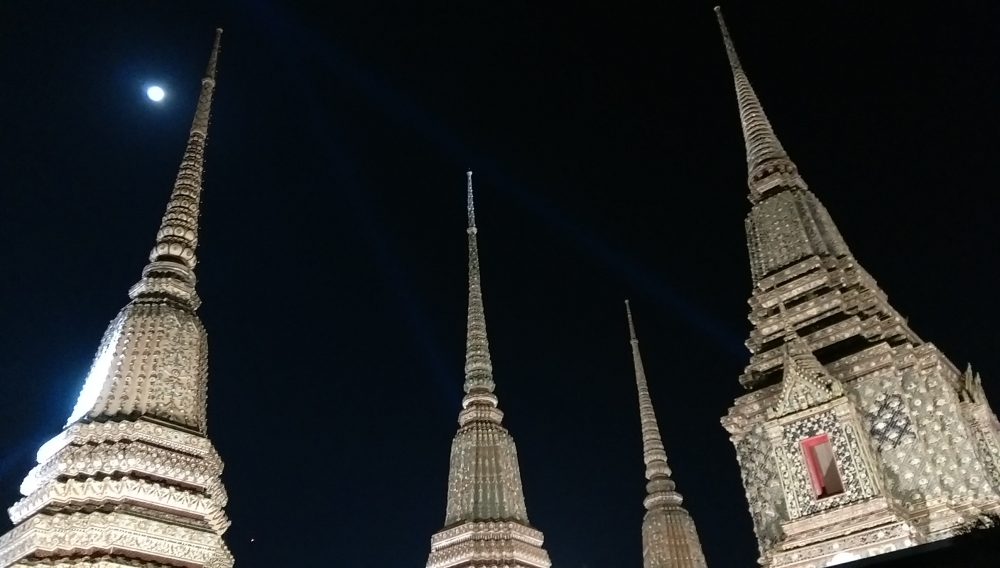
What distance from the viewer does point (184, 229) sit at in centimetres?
986

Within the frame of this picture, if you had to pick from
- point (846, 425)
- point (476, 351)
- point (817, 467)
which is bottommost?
point (817, 467)

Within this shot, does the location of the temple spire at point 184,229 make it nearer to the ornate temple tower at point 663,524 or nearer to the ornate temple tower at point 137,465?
the ornate temple tower at point 137,465

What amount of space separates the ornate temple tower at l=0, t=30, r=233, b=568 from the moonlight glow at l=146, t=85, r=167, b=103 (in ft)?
27.5

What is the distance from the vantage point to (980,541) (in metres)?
3.54

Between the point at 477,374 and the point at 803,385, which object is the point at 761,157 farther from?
the point at 477,374

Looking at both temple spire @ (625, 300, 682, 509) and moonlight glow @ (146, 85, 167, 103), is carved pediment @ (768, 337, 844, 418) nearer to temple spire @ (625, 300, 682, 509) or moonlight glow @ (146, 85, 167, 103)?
temple spire @ (625, 300, 682, 509)

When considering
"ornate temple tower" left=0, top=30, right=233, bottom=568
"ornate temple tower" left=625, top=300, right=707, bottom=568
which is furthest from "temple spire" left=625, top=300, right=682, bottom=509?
"ornate temple tower" left=0, top=30, right=233, bottom=568

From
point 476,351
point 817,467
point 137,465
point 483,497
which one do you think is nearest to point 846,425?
point 817,467

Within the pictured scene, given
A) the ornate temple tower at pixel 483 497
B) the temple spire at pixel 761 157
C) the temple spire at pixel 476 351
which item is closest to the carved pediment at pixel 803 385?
the ornate temple tower at pixel 483 497

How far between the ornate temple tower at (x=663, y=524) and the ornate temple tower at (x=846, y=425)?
4.11 metres

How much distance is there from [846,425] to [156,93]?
14439 millimetres

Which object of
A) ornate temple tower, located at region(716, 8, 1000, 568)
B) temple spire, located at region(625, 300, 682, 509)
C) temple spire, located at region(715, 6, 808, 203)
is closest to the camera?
ornate temple tower, located at region(716, 8, 1000, 568)

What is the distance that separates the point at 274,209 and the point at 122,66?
5.12 meters

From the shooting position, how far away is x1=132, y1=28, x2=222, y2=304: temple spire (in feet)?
30.9
